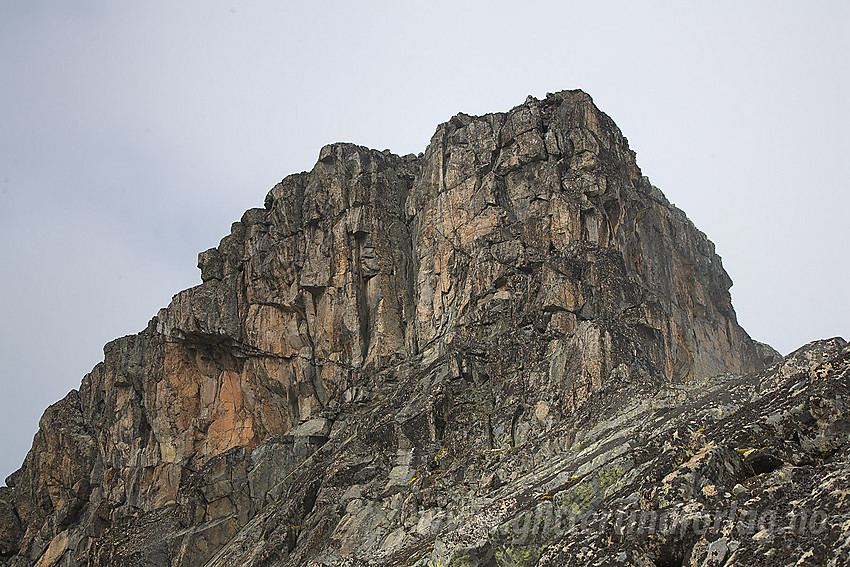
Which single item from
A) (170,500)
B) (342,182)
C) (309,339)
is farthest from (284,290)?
(170,500)

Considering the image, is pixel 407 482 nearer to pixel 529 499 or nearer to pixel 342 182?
pixel 529 499

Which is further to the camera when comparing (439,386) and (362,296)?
(362,296)

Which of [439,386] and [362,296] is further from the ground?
[362,296]

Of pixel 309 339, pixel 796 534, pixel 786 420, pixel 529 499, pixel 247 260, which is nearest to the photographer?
pixel 796 534

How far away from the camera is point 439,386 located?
41.8 m

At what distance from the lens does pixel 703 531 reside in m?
14.1

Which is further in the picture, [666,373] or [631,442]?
[666,373]

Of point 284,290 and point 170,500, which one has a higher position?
point 284,290

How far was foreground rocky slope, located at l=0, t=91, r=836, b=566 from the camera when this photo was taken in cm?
2316

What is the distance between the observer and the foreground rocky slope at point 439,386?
76.0 feet

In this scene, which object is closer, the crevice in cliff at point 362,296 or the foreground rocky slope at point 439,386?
the foreground rocky slope at point 439,386

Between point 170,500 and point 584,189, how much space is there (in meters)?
38.5

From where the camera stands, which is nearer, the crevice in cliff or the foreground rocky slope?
the foreground rocky slope

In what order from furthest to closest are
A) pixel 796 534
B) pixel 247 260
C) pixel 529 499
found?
pixel 247 260 → pixel 529 499 → pixel 796 534
